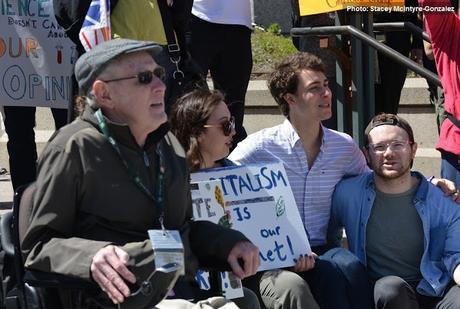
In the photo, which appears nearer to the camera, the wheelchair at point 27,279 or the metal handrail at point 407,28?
the wheelchair at point 27,279

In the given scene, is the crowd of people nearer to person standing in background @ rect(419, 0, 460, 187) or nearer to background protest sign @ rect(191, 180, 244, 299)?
person standing in background @ rect(419, 0, 460, 187)

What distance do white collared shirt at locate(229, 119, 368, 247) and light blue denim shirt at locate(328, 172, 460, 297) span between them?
0.06 metres

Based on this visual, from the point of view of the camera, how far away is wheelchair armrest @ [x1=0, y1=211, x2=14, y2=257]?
371 cm

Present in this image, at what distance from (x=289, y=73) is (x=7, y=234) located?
1.84 metres

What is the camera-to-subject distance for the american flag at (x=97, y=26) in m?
5.35

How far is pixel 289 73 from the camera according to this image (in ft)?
16.7

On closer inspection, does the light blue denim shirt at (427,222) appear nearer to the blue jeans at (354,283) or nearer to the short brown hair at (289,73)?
the blue jeans at (354,283)

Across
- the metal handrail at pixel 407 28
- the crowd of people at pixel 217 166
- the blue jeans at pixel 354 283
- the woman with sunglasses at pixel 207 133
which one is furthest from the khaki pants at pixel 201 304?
the metal handrail at pixel 407 28

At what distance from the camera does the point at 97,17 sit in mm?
5367

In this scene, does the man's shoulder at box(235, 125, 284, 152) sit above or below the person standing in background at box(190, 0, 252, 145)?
below

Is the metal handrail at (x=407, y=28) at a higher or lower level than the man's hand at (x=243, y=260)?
higher

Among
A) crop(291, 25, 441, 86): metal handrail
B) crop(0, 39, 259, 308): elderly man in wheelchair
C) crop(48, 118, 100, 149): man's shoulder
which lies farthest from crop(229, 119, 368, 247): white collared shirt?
crop(48, 118, 100, 149): man's shoulder

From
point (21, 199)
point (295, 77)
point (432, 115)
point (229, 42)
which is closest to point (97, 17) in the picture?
point (295, 77)

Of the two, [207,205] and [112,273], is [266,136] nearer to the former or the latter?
[207,205]
